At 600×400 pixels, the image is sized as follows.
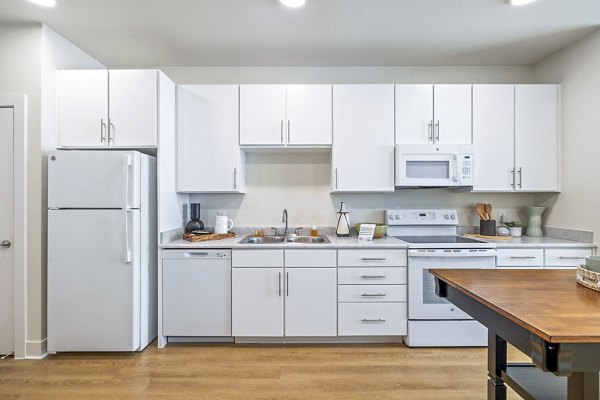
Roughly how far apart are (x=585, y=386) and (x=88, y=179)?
3.03 metres

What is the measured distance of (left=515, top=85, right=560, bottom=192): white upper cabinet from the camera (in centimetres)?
312

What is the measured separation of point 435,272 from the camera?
182cm

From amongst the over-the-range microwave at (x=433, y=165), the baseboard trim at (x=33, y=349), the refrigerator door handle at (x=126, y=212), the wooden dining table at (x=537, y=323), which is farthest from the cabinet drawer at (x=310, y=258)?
the baseboard trim at (x=33, y=349)

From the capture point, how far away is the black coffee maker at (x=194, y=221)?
3.21 metres

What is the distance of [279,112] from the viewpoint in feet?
10.1

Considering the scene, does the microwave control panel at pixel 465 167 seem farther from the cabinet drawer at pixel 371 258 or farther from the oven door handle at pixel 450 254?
the cabinet drawer at pixel 371 258

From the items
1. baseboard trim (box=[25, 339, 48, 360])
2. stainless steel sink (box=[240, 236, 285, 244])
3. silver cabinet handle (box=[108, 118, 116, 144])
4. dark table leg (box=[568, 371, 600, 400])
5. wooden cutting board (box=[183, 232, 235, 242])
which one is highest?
silver cabinet handle (box=[108, 118, 116, 144])

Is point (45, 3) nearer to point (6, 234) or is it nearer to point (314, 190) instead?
point (6, 234)

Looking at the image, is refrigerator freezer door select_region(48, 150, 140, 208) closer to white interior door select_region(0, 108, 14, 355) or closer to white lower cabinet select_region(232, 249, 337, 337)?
white interior door select_region(0, 108, 14, 355)

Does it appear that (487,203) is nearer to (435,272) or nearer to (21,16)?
(435,272)

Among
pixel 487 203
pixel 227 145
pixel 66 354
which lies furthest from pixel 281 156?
pixel 66 354

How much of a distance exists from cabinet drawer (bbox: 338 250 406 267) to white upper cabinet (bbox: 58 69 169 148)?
71.7 inches

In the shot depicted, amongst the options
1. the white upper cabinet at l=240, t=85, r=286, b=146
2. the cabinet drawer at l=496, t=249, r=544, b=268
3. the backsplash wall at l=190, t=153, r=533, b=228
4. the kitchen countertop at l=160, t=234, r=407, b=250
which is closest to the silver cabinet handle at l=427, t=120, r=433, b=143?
the backsplash wall at l=190, t=153, r=533, b=228

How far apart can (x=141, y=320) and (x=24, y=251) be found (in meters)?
1.03
